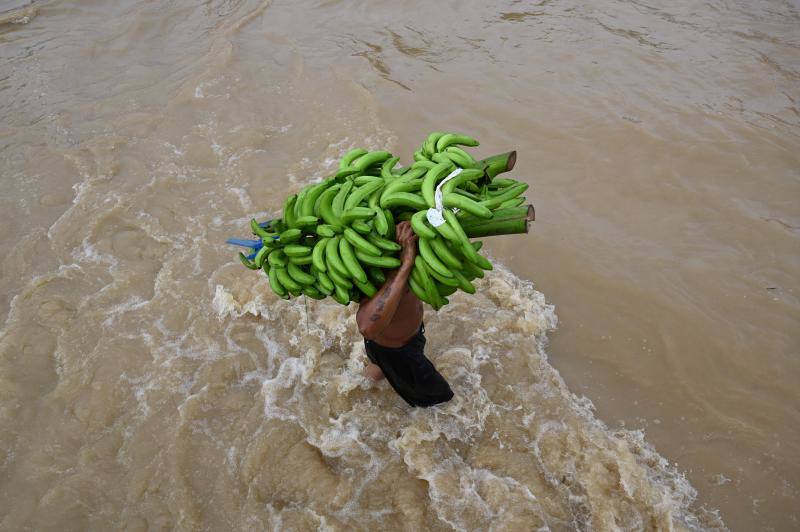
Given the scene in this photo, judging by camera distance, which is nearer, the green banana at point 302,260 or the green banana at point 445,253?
the green banana at point 445,253

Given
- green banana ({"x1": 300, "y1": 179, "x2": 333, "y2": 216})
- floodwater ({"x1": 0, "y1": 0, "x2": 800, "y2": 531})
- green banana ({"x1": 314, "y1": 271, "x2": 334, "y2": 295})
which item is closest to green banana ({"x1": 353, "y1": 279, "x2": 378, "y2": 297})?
green banana ({"x1": 314, "y1": 271, "x2": 334, "y2": 295})

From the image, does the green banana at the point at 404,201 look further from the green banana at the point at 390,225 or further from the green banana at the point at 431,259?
the green banana at the point at 431,259

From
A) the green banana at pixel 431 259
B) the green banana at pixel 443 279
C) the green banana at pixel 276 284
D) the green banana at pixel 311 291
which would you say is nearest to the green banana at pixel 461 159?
the green banana at pixel 431 259

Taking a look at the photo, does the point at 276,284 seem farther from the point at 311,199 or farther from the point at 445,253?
the point at 445,253

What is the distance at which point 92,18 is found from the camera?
29.1 feet

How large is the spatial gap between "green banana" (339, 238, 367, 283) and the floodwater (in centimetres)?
149

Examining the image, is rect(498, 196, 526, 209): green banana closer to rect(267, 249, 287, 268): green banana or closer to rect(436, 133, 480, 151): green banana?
rect(436, 133, 480, 151): green banana

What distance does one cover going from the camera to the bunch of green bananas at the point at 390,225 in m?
2.09

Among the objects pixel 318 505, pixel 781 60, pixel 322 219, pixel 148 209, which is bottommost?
pixel 318 505

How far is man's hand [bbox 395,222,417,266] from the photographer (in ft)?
7.28

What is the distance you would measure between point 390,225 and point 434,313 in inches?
73.6

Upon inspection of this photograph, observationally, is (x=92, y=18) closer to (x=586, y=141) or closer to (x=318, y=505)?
(x=586, y=141)

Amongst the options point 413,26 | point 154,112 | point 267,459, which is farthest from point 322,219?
point 413,26

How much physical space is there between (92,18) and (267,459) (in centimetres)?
929
